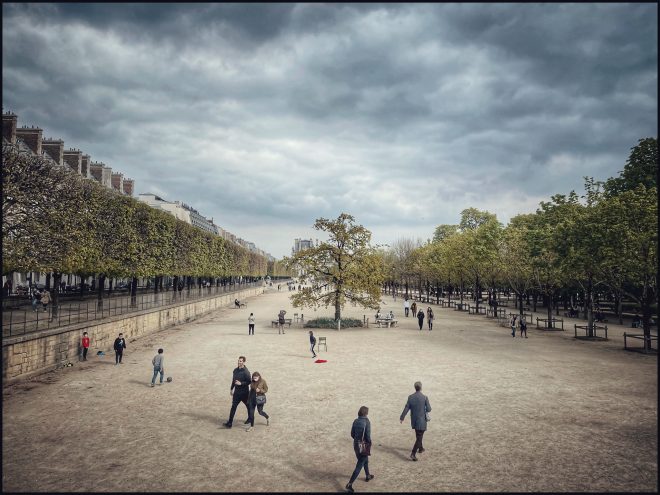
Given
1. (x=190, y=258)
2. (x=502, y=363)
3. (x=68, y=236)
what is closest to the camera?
(x=502, y=363)

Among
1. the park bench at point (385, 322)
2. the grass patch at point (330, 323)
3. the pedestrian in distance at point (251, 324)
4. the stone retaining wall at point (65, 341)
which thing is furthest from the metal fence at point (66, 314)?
the park bench at point (385, 322)

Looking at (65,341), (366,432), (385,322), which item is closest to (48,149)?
(65,341)

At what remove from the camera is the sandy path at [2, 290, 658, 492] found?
29.1ft

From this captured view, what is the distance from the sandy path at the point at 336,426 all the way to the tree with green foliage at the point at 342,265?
41.5ft

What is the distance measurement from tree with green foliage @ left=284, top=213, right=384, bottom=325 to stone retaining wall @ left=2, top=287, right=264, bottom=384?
12.3m

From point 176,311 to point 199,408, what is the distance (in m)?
27.5

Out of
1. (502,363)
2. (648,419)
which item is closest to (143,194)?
(502,363)

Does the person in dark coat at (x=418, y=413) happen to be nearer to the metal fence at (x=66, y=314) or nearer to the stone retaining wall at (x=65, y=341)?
the stone retaining wall at (x=65, y=341)

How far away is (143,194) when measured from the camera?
11962 cm

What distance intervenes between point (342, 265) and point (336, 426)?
80.9 feet

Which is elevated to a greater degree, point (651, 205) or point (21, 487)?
point (651, 205)

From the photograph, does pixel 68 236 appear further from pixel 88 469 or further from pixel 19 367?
pixel 88 469

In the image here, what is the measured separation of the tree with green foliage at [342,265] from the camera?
3506 centimetres

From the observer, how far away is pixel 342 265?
3634 cm
